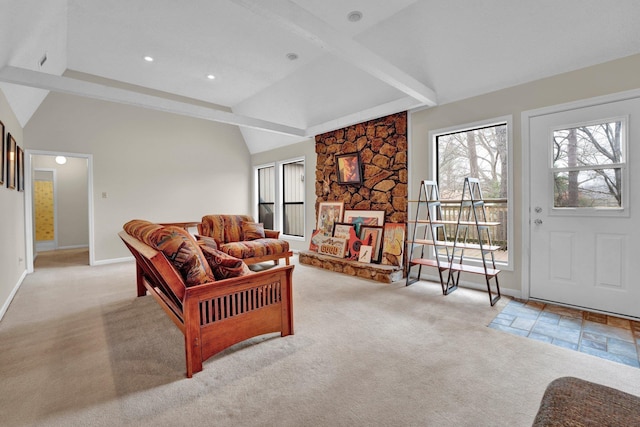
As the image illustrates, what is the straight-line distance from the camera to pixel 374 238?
15.0ft

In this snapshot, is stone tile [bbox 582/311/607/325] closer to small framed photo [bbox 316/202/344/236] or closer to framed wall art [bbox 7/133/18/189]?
small framed photo [bbox 316/202/344/236]

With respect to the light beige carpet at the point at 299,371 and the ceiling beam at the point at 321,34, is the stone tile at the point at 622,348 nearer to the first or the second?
the light beige carpet at the point at 299,371

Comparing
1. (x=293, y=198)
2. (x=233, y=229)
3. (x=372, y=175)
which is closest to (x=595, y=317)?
(x=372, y=175)

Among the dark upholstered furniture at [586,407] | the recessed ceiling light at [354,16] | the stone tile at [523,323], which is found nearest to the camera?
the dark upholstered furniture at [586,407]

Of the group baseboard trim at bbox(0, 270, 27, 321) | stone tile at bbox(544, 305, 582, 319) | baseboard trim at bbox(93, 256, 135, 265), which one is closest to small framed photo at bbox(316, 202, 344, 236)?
stone tile at bbox(544, 305, 582, 319)

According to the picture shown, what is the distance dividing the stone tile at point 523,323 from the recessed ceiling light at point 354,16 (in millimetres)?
3593

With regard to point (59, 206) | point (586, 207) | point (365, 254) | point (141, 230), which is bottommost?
point (365, 254)

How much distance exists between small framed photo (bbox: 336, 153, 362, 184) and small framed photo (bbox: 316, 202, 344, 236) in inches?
18.1

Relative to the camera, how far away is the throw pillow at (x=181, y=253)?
6.39 ft

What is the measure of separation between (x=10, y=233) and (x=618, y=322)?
6.68 m

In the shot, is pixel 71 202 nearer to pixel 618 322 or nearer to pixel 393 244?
pixel 393 244

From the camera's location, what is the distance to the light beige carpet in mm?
1577

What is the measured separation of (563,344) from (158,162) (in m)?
6.90

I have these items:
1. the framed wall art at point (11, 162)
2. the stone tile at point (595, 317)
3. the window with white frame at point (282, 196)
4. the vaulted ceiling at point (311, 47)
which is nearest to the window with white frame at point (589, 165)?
the vaulted ceiling at point (311, 47)
